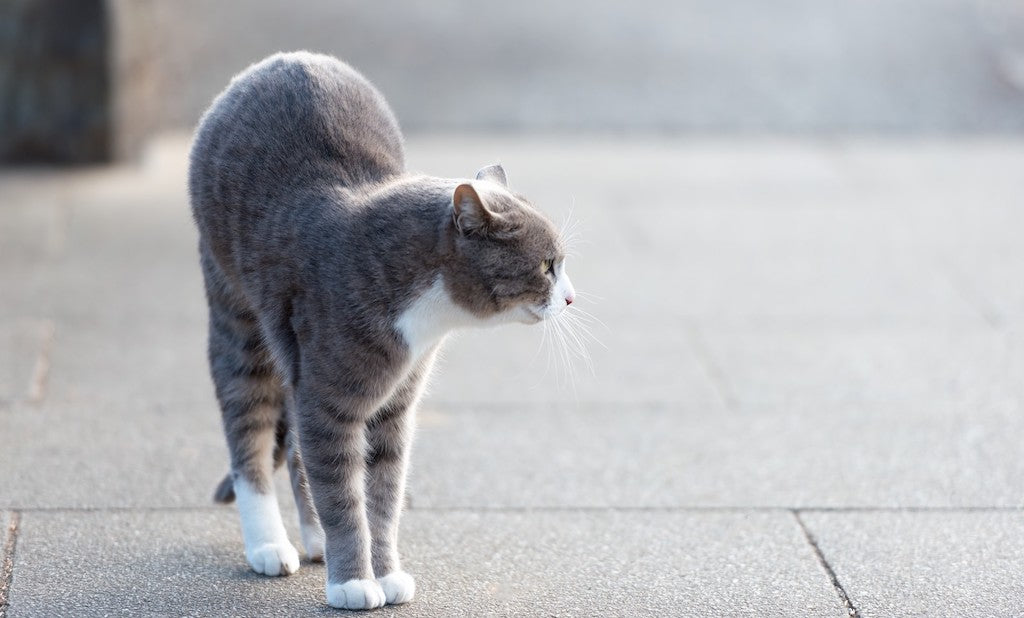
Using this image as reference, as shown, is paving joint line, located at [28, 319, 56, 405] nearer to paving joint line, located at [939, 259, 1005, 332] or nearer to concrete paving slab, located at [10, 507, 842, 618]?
concrete paving slab, located at [10, 507, 842, 618]

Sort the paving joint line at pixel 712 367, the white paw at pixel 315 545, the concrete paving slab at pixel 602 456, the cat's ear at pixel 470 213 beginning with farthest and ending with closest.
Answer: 1. the paving joint line at pixel 712 367
2. the concrete paving slab at pixel 602 456
3. the white paw at pixel 315 545
4. the cat's ear at pixel 470 213

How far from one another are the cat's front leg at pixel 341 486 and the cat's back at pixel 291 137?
62 cm

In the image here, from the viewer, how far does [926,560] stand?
13.2 feet

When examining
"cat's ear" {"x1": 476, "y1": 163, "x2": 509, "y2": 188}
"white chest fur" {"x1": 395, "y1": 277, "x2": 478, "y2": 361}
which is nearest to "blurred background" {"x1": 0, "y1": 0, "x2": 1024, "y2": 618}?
"cat's ear" {"x1": 476, "y1": 163, "x2": 509, "y2": 188}

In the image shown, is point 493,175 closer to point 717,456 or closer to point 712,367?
point 717,456

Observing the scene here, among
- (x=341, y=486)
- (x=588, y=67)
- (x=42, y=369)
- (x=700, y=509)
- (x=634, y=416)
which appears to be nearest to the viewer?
(x=341, y=486)

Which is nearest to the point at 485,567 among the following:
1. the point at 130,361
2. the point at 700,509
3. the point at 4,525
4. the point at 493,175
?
the point at 700,509

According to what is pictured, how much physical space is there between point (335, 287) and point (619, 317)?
295cm

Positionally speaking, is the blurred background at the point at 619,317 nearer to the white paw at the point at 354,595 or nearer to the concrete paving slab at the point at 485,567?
the concrete paving slab at the point at 485,567

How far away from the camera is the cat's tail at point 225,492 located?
159 inches

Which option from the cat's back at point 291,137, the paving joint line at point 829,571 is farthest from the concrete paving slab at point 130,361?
the paving joint line at point 829,571

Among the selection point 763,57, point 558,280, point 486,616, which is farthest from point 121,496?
point 763,57

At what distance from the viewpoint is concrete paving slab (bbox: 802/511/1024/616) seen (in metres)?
3.74

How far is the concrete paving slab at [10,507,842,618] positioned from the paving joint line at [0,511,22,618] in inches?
0.9
